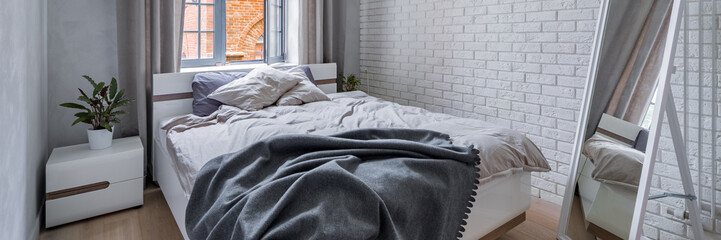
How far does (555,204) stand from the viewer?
296 cm

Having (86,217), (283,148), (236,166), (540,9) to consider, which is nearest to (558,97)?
(540,9)

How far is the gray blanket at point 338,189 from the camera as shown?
1308 mm

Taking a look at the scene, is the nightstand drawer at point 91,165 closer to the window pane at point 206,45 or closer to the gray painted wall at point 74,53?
the gray painted wall at point 74,53

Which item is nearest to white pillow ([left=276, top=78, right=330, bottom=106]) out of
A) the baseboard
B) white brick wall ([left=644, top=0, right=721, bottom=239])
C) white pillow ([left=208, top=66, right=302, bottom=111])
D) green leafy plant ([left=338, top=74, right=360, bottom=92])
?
white pillow ([left=208, top=66, right=302, bottom=111])

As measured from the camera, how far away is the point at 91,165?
8.44 ft

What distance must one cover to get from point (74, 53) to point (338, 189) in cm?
258

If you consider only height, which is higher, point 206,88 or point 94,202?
point 206,88

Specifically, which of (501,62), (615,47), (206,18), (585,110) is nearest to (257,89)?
(206,18)

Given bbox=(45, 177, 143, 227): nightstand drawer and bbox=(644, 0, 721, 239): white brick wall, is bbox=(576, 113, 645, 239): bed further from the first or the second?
bbox=(45, 177, 143, 227): nightstand drawer

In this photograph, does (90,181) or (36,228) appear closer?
(36,228)

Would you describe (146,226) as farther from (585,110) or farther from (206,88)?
(585,110)

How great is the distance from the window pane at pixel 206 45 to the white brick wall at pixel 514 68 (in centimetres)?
169

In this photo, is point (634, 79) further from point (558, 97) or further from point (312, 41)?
point (312, 41)

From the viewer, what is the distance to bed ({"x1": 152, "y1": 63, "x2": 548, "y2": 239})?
2031 mm
